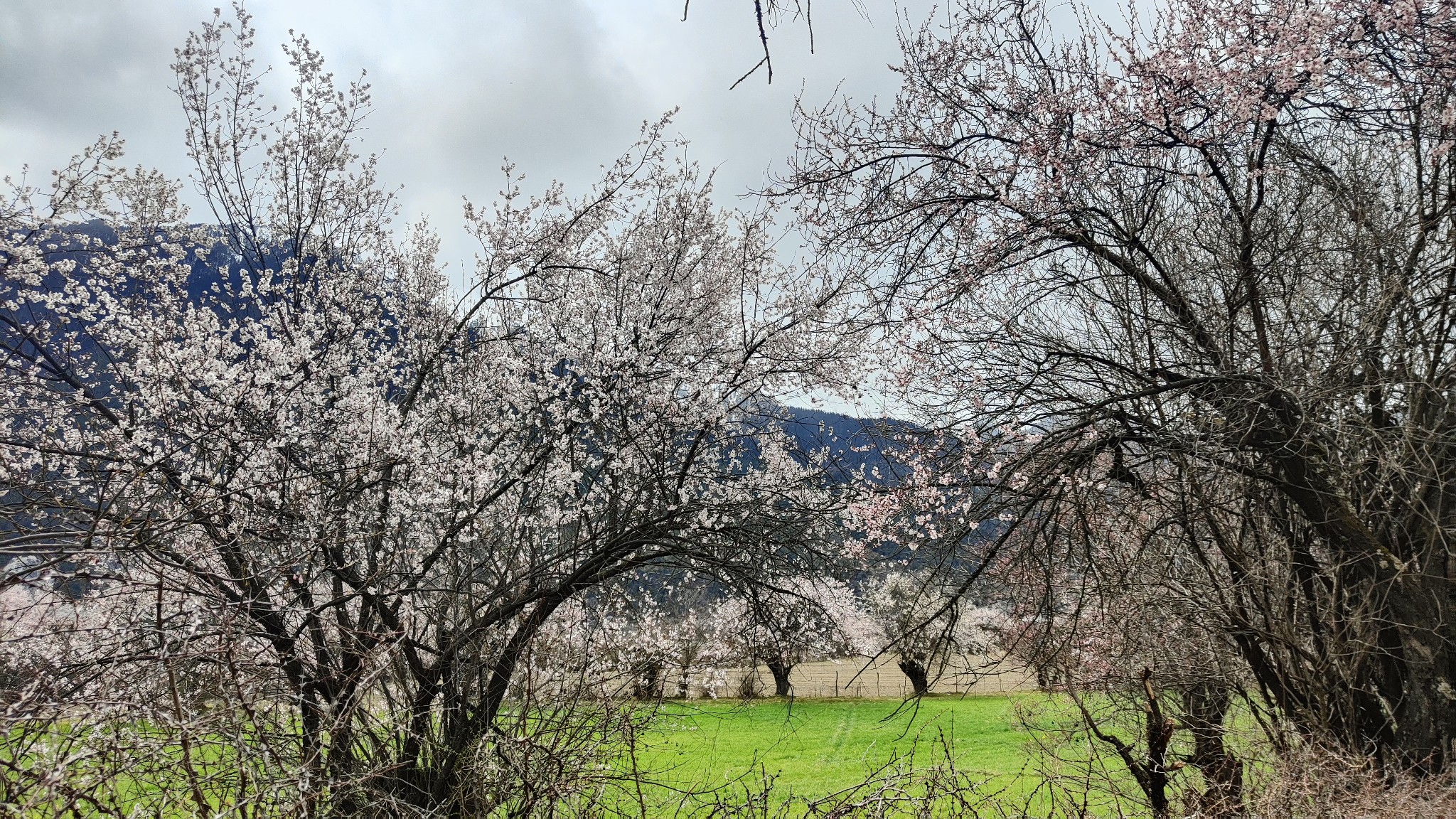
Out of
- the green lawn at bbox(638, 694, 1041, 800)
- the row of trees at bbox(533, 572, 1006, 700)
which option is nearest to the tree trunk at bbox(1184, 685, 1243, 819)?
the row of trees at bbox(533, 572, 1006, 700)

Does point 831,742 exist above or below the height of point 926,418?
below

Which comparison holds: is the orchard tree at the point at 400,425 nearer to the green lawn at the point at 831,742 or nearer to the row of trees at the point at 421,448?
the row of trees at the point at 421,448

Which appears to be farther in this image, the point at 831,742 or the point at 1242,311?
the point at 831,742

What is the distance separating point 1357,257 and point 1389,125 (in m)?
0.90

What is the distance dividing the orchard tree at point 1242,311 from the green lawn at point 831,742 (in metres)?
6.31

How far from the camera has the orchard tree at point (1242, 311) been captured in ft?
17.4

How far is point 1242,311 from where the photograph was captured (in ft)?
21.3

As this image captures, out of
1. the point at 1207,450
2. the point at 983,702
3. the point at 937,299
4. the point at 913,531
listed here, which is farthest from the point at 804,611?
the point at 983,702

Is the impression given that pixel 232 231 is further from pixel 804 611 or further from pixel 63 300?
pixel 804 611

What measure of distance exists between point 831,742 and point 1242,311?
16.8 metres

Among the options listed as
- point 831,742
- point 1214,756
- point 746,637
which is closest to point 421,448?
point 746,637

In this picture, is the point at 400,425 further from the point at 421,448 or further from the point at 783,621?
the point at 783,621

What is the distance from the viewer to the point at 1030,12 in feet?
20.3

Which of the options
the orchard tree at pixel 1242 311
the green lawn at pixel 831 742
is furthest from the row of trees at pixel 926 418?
the green lawn at pixel 831 742
